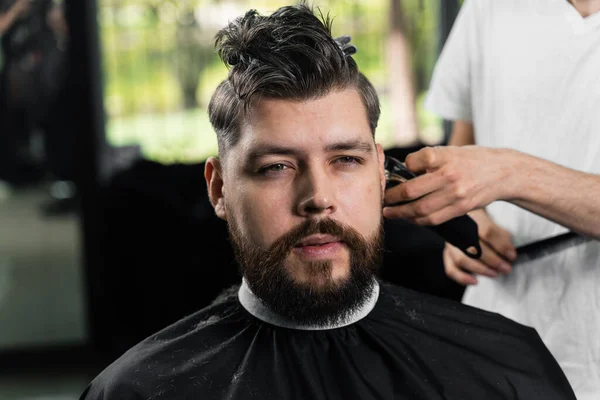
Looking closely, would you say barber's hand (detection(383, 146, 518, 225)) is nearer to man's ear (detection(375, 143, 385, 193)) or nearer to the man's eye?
man's ear (detection(375, 143, 385, 193))

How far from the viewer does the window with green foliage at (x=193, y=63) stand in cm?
476

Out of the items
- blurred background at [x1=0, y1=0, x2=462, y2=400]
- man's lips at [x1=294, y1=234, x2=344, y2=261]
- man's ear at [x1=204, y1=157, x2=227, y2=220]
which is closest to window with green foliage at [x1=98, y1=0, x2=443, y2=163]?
blurred background at [x1=0, y1=0, x2=462, y2=400]

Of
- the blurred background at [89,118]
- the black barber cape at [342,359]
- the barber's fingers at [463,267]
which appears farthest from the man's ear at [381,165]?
the blurred background at [89,118]

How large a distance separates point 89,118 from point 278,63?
11.0ft

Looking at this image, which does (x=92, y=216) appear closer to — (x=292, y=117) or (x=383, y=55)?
(x=383, y=55)

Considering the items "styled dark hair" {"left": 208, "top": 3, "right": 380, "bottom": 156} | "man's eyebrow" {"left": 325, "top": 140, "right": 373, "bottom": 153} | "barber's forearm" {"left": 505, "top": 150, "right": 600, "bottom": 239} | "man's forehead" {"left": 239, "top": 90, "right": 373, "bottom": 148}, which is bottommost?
"barber's forearm" {"left": 505, "top": 150, "right": 600, "bottom": 239}

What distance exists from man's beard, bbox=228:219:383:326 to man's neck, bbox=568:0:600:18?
693 mm

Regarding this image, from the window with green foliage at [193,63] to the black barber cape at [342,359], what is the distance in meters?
2.97

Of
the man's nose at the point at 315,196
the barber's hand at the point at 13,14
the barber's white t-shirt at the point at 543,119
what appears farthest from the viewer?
the barber's hand at the point at 13,14

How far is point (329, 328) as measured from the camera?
1.74m

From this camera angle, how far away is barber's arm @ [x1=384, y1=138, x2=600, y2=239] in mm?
1637

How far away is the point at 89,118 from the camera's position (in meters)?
4.78

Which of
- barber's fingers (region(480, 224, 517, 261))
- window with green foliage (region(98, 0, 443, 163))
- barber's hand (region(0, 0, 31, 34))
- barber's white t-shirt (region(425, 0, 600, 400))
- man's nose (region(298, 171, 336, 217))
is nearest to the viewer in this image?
man's nose (region(298, 171, 336, 217))

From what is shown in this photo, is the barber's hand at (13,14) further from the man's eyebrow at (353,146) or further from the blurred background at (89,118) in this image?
the man's eyebrow at (353,146)
